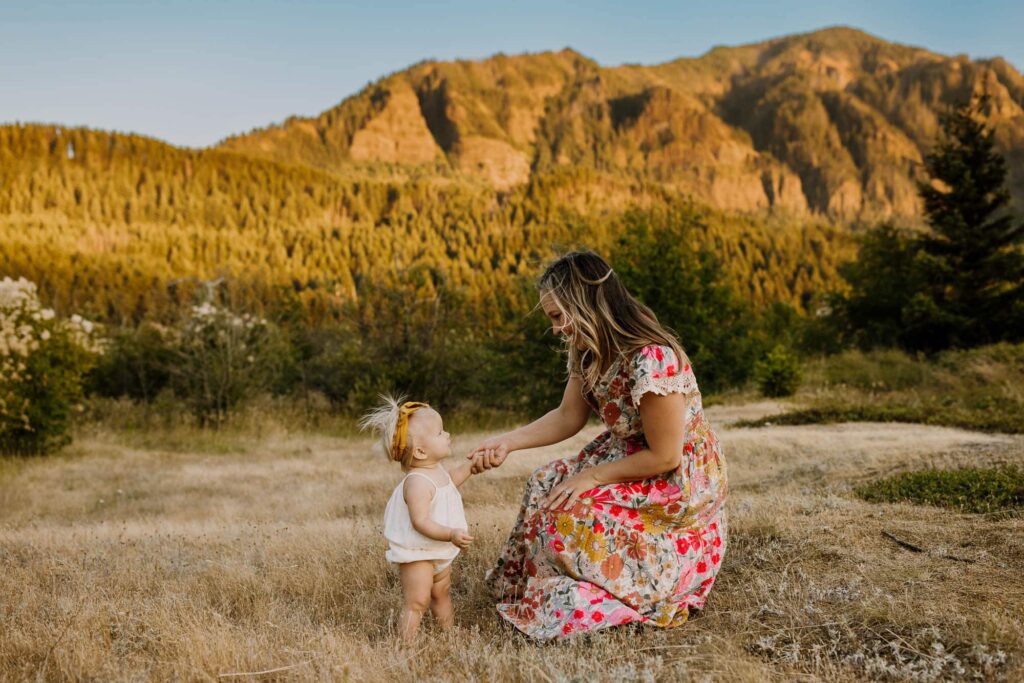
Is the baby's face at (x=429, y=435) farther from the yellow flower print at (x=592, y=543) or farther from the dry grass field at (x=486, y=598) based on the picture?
the dry grass field at (x=486, y=598)

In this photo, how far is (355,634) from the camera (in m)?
3.82

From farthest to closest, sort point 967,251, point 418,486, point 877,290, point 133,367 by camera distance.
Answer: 1. point 877,290
2. point 133,367
3. point 967,251
4. point 418,486

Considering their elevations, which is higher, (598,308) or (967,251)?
(967,251)

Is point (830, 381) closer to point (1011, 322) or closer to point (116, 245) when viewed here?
point (1011, 322)

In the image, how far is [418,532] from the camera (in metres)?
3.65

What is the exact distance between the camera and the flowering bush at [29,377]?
12.5 meters

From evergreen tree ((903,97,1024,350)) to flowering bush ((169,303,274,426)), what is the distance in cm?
2026

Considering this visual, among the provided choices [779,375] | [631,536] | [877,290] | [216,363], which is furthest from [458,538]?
[877,290]

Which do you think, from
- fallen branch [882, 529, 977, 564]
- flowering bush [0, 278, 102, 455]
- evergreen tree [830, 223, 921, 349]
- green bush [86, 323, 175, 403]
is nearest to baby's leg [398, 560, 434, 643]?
fallen branch [882, 529, 977, 564]

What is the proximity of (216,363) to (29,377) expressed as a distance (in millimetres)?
4807

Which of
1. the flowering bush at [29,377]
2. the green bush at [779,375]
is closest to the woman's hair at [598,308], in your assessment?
the flowering bush at [29,377]

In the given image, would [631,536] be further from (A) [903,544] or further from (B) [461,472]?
(A) [903,544]

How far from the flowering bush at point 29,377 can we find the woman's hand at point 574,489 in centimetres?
1240

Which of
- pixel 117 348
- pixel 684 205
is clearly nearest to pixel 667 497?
pixel 684 205
